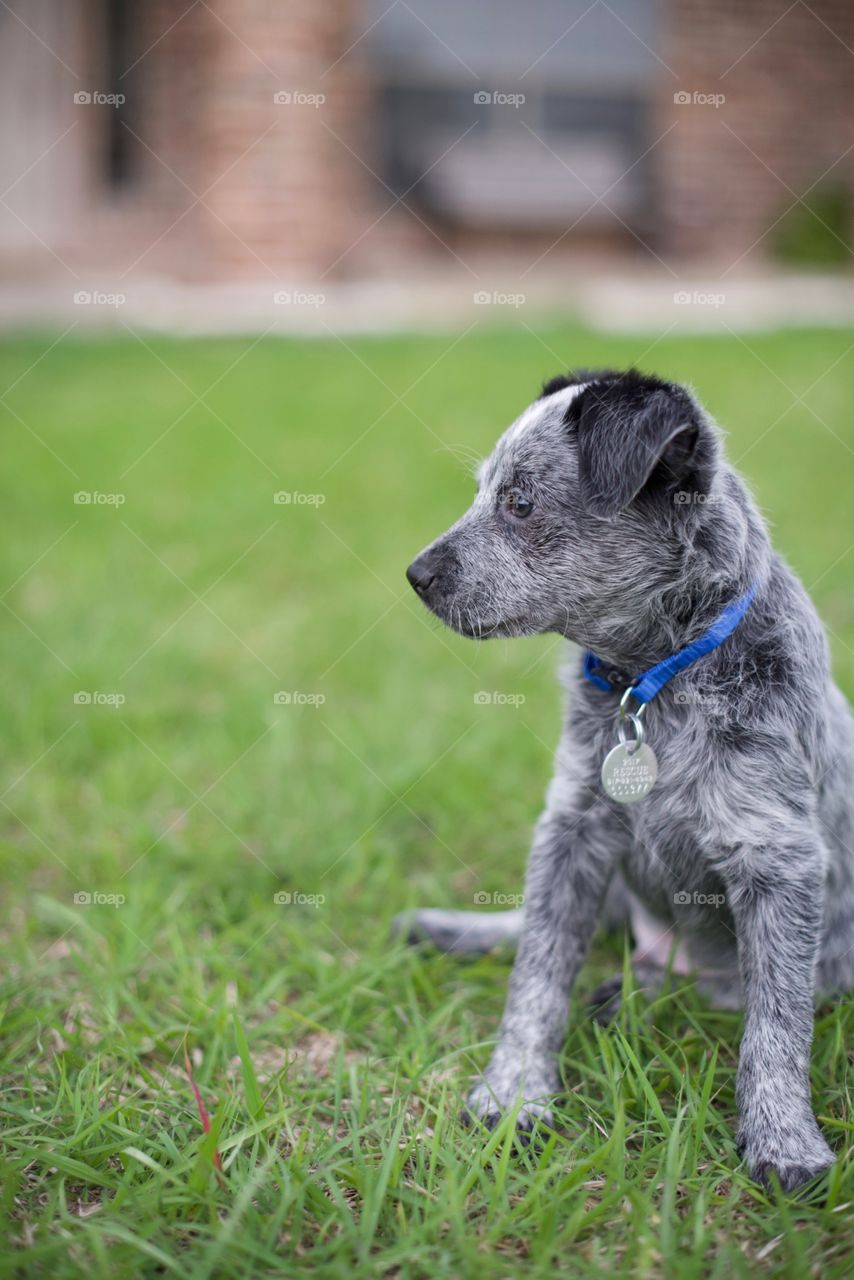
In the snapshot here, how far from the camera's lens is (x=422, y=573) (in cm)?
249

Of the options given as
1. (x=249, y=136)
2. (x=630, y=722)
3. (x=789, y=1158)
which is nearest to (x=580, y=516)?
(x=630, y=722)

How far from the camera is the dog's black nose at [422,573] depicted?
2492 mm

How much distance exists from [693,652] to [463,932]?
110 cm

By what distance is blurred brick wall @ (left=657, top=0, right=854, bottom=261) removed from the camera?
13133mm

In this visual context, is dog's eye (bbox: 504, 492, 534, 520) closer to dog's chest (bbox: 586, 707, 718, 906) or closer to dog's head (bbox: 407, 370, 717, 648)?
dog's head (bbox: 407, 370, 717, 648)

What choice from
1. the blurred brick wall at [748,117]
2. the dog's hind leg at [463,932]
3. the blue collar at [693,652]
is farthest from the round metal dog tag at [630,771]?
the blurred brick wall at [748,117]

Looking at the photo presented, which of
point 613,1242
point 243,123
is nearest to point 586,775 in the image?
point 613,1242

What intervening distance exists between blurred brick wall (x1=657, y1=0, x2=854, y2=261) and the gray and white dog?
40.3 ft

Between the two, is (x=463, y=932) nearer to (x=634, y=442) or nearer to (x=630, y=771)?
(x=630, y=771)

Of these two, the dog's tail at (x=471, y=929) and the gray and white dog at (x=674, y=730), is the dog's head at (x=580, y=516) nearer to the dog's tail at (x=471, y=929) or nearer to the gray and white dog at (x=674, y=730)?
the gray and white dog at (x=674, y=730)

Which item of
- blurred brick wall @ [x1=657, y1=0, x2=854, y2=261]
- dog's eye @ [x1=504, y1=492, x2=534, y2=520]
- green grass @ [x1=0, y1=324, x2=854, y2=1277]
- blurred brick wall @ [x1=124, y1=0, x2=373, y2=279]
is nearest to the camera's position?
green grass @ [x1=0, y1=324, x2=854, y2=1277]

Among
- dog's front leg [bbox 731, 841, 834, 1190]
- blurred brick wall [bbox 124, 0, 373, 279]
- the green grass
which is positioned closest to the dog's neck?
dog's front leg [bbox 731, 841, 834, 1190]

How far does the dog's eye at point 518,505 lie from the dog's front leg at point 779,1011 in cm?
89

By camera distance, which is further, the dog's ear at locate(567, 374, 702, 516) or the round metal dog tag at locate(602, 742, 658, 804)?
the round metal dog tag at locate(602, 742, 658, 804)
